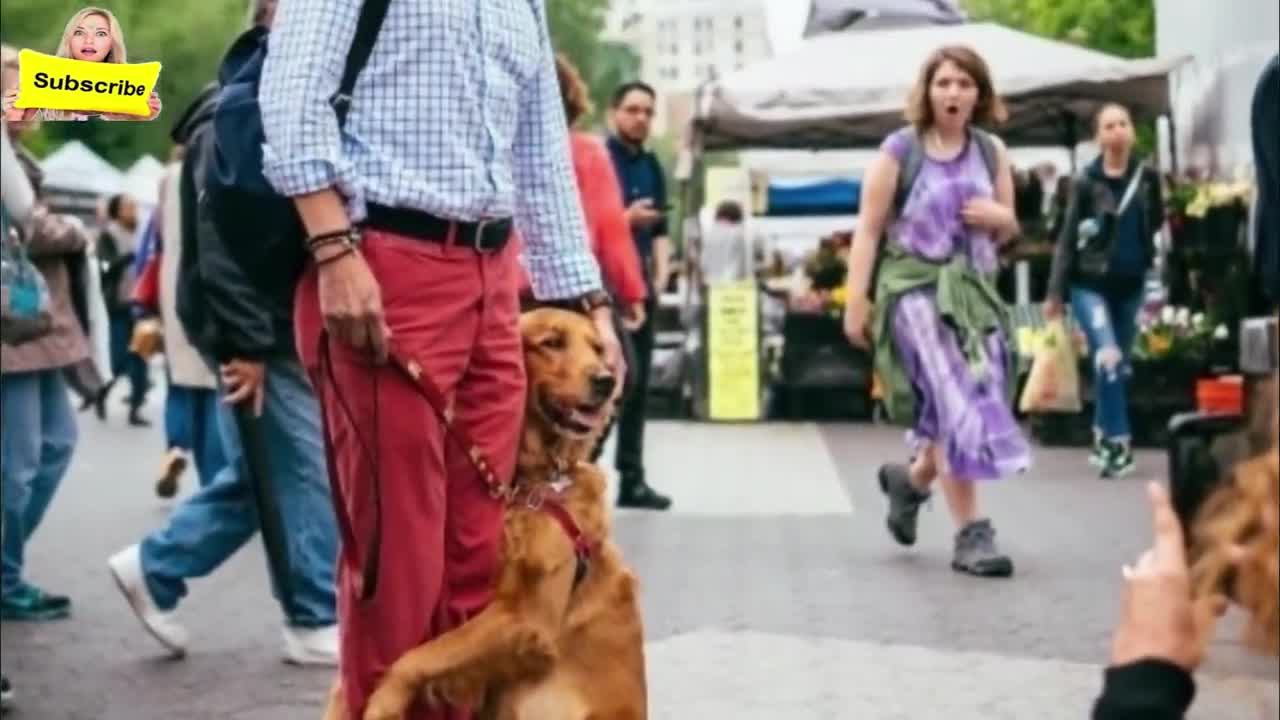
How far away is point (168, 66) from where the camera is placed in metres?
4.35

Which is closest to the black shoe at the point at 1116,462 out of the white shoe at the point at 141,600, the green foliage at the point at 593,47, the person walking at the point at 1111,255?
the person walking at the point at 1111,255

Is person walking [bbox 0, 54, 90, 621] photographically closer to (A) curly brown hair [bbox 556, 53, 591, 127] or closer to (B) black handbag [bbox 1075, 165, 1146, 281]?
(A) curly brown hair [bbox 556, 53, 591, 127]

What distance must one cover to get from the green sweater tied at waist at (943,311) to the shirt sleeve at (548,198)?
12.5 ft

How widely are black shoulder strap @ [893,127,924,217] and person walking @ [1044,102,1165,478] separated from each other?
3719 millimetres

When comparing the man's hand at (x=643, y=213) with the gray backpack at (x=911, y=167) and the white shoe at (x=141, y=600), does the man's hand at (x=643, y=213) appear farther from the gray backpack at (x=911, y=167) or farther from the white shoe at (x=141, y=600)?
the white shoe at (x=141, y=600)

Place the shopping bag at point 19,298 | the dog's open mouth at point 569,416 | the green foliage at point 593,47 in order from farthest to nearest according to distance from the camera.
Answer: the green foliage at point 593,47 < the shopping bag at point 19,298 < the dog's open mouth at point 569,416

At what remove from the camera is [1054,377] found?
13.8 metres

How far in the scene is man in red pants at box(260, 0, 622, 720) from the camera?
13.3 feet

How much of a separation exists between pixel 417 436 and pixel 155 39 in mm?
835

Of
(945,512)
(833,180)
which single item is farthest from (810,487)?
(833,180)

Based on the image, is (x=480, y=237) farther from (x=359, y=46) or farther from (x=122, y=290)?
(x=122, y=290)

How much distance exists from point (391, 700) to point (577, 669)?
0.41 metres

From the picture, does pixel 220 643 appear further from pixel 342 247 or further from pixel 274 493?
pixel 342 247

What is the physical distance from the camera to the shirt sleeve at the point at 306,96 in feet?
13.2
